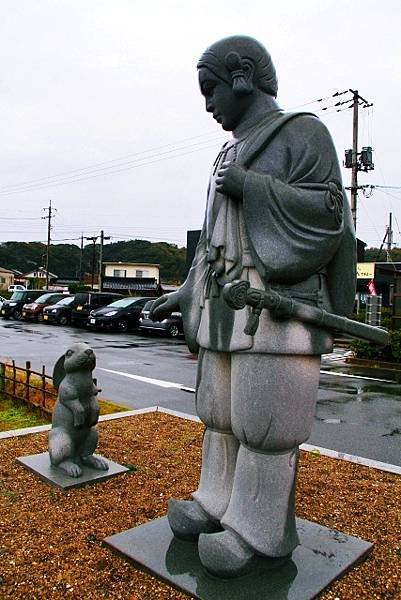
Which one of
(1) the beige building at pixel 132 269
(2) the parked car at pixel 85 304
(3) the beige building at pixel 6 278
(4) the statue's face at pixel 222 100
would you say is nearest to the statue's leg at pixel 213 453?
(4) the statue's face at pixel 222 100

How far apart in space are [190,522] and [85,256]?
259 ft

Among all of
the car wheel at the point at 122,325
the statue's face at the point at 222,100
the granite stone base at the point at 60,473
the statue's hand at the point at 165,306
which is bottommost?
the granite stone base at the point at 60,473

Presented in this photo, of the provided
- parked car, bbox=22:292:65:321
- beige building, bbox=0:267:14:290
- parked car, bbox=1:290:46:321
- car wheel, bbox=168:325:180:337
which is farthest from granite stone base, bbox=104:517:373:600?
beige building, bbox=0:267:14:290

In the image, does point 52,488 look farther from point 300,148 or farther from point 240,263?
point 300,148

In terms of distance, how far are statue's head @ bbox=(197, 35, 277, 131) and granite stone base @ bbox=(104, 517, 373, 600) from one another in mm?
2396

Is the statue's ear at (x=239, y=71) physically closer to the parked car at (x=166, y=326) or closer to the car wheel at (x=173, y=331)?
the parked car at (x=166, y=326)

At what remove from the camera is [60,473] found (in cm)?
440

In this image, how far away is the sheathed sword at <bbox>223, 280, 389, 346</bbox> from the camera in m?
2.52

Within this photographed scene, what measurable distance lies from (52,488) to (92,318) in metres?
17.9

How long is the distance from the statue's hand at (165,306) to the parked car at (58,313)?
73.6 feet

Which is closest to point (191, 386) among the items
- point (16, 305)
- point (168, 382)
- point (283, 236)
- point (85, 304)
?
point (168, 382)

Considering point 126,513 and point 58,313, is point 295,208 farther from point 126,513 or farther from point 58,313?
point 58,313

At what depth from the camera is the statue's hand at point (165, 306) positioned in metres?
3.28

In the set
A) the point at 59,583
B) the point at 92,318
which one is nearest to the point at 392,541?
the point at 59,583
